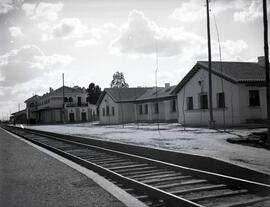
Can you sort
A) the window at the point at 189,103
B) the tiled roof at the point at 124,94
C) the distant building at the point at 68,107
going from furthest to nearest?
the distant building at the point at 68,107 → the tiled roof at the point at 124,94 → the window at the point at 189,103

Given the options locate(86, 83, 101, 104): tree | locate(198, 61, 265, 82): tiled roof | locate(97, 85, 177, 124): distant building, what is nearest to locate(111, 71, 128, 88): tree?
locate(86, 83, 101, 104): tree

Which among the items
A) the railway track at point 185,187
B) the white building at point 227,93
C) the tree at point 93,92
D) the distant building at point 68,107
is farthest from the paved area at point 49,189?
the tree at point 93,92

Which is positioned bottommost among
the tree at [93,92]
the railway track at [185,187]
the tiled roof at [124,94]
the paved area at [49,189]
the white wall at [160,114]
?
the paved area at [49,189]

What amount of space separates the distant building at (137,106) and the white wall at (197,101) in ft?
18.7

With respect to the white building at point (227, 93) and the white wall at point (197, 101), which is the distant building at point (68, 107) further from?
the white building at point (227, 93)

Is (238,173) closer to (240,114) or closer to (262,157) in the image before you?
(262,157)

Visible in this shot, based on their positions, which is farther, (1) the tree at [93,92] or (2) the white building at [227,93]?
(1) the tree at [93,92]

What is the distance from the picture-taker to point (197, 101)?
30422mm

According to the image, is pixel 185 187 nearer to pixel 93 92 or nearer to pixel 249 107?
pixel 249 107

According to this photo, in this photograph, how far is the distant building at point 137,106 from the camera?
131 ft

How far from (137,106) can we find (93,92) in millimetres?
60874

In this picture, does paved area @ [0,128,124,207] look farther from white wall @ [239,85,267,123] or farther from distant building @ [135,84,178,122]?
distant building @ [135,84,178,122]

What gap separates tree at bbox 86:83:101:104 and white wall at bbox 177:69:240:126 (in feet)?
246

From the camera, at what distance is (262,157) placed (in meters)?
10.5
